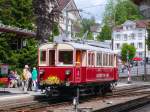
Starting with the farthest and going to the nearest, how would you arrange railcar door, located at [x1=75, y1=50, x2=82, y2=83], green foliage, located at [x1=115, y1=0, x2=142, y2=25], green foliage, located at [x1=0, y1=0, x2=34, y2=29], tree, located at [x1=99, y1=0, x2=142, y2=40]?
tree, located at [x1=99, y1=0, x2=142, y2=40] < green foliage, located at [x1=115, y1=0, x2=142, y2=25] < green foliage, located at [x1=0, y1=0, x2=34, y2=29] < railcar door, located at [x1=75, y1=50, x2=82, y2=83]

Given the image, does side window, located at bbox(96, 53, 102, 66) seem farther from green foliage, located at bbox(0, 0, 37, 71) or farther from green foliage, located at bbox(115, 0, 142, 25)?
green foliage, located at bbox(115, 0, 142, 25)

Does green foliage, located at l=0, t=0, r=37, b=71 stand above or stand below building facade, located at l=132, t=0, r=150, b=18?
above

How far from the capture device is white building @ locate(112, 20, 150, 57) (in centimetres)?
13438

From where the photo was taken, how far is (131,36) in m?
140

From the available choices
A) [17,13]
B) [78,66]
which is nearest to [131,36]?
[17,13]

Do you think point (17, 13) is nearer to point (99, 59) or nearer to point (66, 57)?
point (99, 59)

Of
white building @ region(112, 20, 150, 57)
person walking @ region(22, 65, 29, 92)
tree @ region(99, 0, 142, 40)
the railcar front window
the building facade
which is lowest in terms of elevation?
person walking @ region(22, 65, 29, 92)

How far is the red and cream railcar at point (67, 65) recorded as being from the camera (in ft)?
70.4

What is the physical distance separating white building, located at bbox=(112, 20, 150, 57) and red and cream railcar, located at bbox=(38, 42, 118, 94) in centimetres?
10928

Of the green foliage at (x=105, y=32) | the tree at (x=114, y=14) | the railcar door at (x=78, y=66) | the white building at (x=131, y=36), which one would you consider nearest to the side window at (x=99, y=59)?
the railcar door at (x=78, y=66)

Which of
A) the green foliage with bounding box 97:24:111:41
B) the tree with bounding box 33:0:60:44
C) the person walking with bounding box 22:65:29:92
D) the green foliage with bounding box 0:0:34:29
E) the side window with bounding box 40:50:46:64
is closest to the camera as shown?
the side window with bounding box 40:50:46:64

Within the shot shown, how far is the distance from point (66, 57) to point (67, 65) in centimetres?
53

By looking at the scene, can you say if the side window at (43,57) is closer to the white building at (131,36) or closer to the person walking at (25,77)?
the person walking at (25,77)

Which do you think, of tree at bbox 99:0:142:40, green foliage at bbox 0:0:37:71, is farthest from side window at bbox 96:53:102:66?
tree at bbox 99:0:142:40
